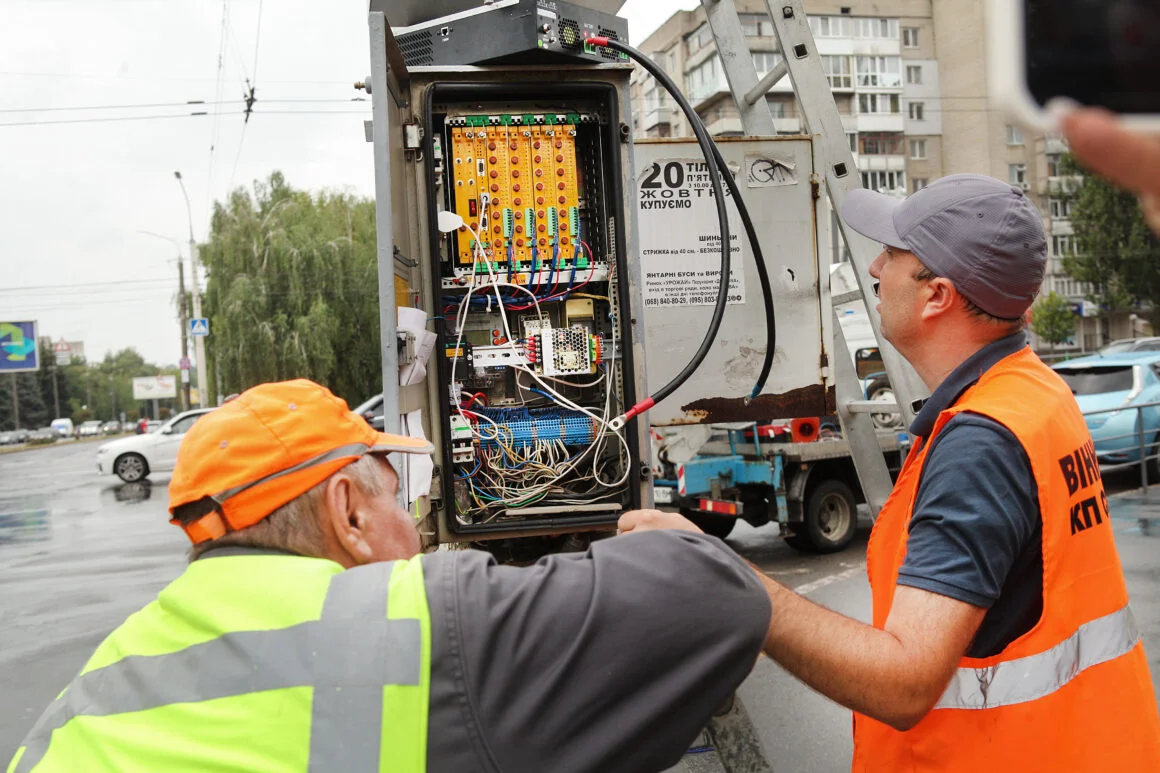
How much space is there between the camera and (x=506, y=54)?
368 centimetres

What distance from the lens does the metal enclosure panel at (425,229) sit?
3.82m

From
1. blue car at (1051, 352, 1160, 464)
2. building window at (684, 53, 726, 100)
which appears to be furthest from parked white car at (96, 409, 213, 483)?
building window at (684, 53, 726, 100)

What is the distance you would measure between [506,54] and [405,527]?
252 cm

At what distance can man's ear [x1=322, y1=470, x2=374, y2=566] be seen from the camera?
1532 millimetres

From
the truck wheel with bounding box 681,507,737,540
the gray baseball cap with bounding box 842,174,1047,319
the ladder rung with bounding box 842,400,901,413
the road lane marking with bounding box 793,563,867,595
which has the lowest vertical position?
the road lane marking with bounding box 793,563,867,595

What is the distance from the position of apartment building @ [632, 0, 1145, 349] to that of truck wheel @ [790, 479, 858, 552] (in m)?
43.1

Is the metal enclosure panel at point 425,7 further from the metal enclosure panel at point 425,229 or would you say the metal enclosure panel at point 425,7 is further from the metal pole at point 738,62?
the metal pole at point 738,62

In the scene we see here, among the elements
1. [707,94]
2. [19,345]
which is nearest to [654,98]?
[707,94]

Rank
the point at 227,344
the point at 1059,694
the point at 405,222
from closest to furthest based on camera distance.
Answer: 1. the point at 1059,694
2. the point at 405,222
3. the point at 227,344

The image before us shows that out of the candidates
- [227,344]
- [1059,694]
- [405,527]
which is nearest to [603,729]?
[405,527]

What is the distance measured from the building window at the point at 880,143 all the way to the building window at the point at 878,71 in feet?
9.07

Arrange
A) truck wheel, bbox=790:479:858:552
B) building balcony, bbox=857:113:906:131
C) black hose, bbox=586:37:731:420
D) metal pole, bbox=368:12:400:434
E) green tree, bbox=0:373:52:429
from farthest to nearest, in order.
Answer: green tree, bbox=0:373:52:429, building balcony, bbox=857:113:906:131, truck wheel, bbox=790:479:858:552, black hose, bbox=586:37:731:420, metal pole, bbox=368:12:400:434

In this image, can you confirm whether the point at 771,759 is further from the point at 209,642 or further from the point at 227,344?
the point at 227,344

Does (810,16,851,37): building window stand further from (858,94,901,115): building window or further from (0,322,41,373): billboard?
(0,322,41,373): billboard
